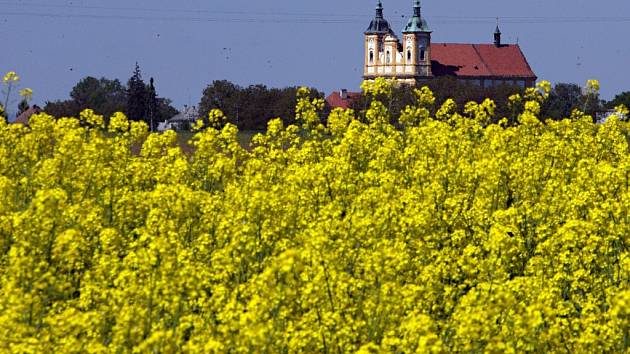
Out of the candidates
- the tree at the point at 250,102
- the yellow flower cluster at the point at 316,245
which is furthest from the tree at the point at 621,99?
the yellow flower cluster at the point at 316,245

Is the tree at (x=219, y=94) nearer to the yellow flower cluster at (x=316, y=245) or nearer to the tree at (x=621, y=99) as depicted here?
the tree at (x=621, y=99)

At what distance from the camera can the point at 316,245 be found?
13539mm

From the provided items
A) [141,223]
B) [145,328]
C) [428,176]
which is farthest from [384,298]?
[428,176]

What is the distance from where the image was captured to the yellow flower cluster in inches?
474

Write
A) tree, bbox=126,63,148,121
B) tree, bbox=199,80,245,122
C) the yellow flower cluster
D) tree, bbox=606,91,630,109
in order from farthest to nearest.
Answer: tree, bbox=606,91,630,109, tree, bbox=199,80,245,122, tree, bbox=126,63,148,121, the yellow flower cluster

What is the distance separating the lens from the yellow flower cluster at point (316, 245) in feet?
39.5

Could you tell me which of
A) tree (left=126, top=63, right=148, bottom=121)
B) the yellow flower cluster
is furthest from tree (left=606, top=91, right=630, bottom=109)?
the yellow flower cluster

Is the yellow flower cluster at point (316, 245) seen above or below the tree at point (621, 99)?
below

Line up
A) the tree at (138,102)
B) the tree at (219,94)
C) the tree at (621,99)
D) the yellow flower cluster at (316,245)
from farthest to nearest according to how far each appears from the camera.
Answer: the tree at (621,99), the tree at (219,94), the tree at (138,102), the yellow flower cluster at (316,245)

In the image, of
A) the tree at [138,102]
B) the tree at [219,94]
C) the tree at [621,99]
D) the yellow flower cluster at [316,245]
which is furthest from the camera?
the tree at [621,99]

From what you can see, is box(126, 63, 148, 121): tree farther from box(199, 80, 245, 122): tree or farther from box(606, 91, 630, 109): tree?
box(606, 91, 630, 109): tree

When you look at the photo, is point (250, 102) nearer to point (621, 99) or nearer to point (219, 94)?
point (219, 94)

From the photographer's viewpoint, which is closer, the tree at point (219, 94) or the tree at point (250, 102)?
the tree at point (250, 102)

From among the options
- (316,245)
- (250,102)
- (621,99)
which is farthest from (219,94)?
(316,245)
